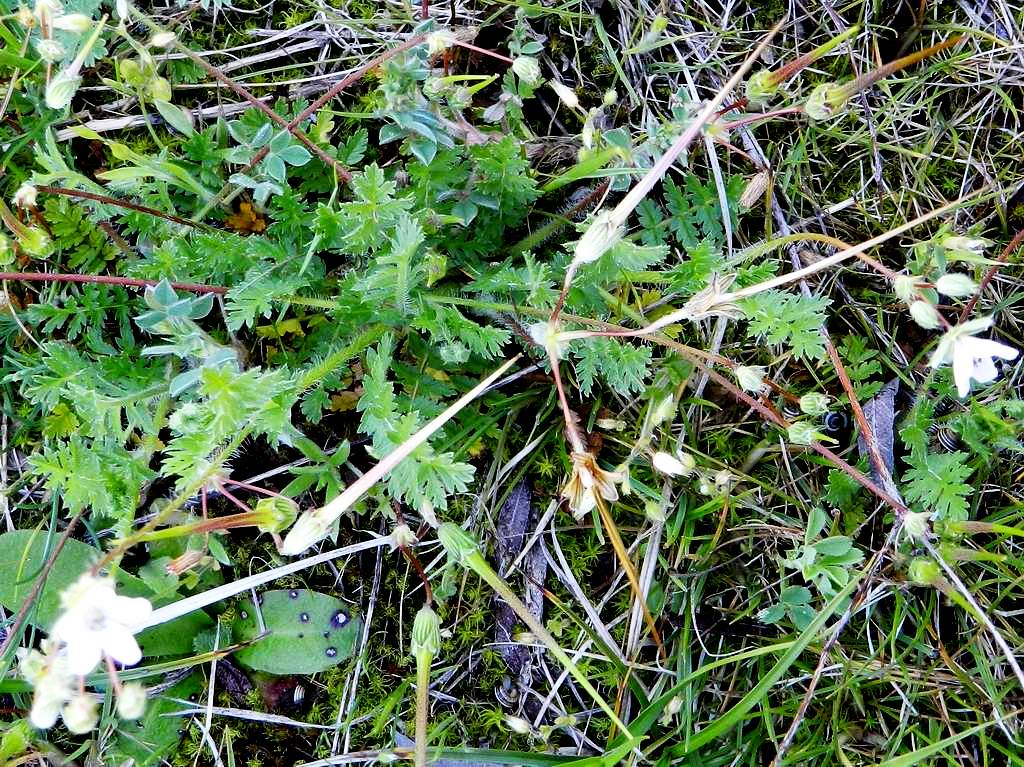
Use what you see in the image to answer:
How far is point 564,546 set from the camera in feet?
9.57

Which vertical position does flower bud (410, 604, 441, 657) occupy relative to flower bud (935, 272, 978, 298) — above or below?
below

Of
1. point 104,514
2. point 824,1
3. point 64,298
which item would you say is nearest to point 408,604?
point 104,514

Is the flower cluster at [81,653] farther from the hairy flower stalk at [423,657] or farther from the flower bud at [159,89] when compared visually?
the flower bud at [159,89]

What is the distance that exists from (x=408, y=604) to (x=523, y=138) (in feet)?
5.47

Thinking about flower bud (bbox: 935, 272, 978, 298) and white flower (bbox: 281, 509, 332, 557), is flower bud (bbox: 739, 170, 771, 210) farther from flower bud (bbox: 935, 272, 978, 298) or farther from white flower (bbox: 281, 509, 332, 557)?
white flower (bbox: 281, 509, 332, 557)

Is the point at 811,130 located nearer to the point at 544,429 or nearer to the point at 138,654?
the point at 544,429

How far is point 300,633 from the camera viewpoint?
9.41ft

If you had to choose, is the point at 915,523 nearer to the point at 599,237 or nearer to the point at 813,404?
the point at 813,404

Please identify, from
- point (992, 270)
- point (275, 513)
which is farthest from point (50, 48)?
point (992, 270)

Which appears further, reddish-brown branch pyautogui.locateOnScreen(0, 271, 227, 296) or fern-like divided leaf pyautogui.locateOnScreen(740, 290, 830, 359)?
fern-like divided leaf pyautogui.locateOnScreen(740, 290, 830, 359)

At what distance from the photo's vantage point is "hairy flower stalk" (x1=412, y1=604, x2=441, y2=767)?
197 cm

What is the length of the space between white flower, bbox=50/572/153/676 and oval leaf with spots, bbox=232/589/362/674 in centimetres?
110

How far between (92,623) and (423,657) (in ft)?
2.47

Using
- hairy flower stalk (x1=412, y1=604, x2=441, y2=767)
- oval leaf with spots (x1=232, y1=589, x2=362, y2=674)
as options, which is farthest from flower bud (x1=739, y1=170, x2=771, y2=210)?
oval leaf with spots (x1=232, y1=589, x2=362, y2=674)
